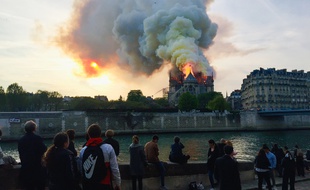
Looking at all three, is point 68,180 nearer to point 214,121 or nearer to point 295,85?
point 214,121

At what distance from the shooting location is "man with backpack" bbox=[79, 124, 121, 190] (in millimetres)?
5281

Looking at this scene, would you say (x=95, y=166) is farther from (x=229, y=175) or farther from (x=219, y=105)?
(x=219, y=105)

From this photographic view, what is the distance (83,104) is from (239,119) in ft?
132

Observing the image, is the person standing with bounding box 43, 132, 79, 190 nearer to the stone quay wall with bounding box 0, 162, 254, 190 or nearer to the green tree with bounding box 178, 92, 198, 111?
the stone quay wall with bounding box 0, 162, 254, 190

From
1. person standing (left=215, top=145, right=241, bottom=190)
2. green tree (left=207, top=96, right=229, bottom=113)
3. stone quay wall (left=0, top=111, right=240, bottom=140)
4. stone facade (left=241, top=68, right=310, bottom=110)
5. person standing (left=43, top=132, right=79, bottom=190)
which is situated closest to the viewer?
person standing (left=43, top=132, right=79, bottom=190)

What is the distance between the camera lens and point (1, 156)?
756 centimetres

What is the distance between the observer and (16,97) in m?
88.1

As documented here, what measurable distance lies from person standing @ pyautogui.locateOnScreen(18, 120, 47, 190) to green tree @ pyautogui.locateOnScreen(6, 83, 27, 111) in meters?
87.2

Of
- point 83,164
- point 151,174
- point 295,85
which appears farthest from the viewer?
point 295,85

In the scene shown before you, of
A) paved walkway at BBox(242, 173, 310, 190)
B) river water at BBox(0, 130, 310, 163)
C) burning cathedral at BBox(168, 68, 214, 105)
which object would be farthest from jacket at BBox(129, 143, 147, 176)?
burning cathedral at BBox(168, 68, 214, 105)

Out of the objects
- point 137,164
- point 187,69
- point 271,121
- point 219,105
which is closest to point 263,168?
point 137,164

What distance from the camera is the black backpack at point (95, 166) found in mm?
5273

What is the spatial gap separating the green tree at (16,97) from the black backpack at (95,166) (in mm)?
89110

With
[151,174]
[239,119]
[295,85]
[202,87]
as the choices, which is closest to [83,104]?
[239,119]
